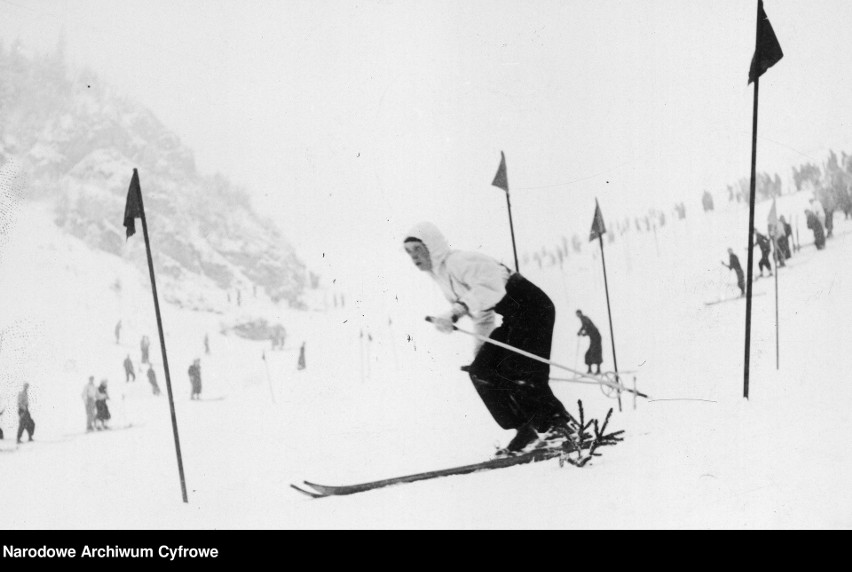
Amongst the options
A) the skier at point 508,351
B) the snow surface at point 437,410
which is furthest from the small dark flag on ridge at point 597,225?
the skier at point 508,351

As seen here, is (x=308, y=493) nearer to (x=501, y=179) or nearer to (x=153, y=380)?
(x=153, y=380)

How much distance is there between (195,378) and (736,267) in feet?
10.6

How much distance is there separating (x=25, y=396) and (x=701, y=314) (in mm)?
4001

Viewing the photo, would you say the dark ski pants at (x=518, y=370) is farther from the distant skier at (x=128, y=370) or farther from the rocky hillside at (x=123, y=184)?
the distant skier at (x=128, y=370)

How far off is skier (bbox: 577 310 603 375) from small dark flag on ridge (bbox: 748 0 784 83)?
1514 mm

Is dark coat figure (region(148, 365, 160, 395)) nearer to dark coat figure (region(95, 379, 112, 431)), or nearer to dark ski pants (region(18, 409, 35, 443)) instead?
dark coat figure (region(95, 379, 112, 431))

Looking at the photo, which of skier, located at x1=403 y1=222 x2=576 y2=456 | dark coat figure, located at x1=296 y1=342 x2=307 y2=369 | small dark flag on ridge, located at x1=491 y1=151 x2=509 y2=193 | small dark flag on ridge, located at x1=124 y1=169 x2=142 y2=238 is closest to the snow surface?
dark coat figure, located at x1=296 y1=342 x2=307 y2=369

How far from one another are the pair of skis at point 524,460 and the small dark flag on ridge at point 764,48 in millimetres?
1975

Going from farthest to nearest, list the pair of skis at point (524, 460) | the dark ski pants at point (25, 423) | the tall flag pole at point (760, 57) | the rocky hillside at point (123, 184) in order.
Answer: the rocky hillside at point (123, 184) < the dark ski pants at point (25, 423) < the tall flag pole at point (760, 57) < the pair of skis at point (524, 460)

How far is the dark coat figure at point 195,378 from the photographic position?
11.1 ft

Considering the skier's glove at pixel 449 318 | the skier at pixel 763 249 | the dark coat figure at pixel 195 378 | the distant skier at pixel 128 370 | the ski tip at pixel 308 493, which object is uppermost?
the skier at pixel 763 249

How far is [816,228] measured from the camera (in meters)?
3.09

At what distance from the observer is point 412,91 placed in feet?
10.7

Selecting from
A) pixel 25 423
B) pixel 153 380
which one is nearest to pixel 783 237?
pixel 153 380
